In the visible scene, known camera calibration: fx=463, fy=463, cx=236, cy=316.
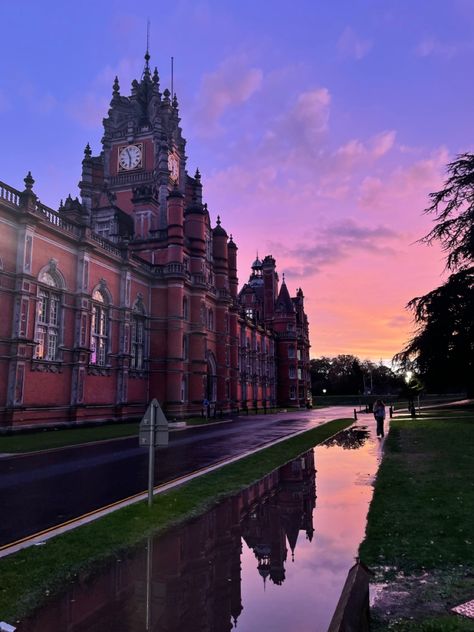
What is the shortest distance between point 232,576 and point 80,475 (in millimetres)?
8054

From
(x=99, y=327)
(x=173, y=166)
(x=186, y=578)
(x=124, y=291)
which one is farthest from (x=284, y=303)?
(x=186, y=578)

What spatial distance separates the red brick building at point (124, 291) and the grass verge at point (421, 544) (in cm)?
2201

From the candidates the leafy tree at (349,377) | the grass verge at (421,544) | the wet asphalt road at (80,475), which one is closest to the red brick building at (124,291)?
the wet asphalt road at (80,475)

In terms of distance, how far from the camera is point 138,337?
40.7 meters

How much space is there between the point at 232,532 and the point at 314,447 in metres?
12.5

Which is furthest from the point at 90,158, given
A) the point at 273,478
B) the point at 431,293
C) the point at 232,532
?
the point at 232,532

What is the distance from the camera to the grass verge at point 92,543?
5.20 m

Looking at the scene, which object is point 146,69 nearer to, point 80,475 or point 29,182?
point 29,182

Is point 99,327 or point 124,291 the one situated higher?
point 124,291

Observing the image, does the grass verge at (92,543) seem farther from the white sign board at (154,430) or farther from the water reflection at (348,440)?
the water reflection at (348,440)

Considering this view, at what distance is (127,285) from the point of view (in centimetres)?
3769

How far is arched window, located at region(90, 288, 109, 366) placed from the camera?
111 feet

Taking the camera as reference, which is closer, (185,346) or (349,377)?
(185,346)

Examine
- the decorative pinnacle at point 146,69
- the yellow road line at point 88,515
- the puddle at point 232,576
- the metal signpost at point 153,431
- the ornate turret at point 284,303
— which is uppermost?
the decorative pinnacle at point 146,69
